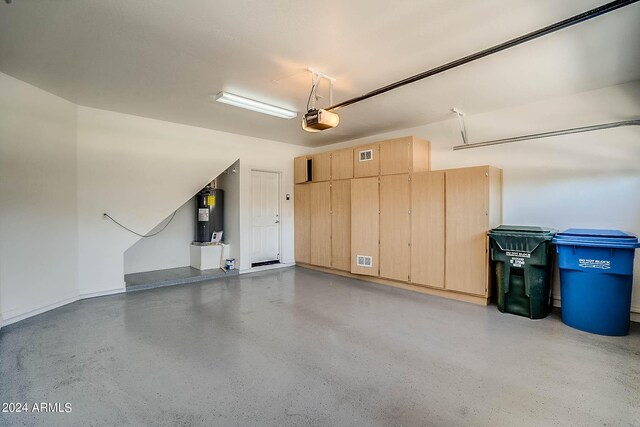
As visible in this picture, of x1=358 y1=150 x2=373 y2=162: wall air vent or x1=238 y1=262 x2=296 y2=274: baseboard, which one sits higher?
x1=358 y1=150 x2=373 y2=162: wall air vent

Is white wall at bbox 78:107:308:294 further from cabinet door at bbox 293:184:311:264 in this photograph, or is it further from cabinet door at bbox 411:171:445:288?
cabinet door at bbox 411:171:445:288

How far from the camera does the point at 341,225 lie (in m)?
6.07

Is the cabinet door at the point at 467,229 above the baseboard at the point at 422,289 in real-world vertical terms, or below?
above

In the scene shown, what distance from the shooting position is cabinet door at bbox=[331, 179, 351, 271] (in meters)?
5.95

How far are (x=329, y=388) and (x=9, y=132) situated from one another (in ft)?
15.2

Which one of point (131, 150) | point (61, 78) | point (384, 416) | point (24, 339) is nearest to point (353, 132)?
point (131, 150)

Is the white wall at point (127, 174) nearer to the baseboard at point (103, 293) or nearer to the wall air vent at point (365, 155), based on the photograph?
the baseboard at point (103, 293)

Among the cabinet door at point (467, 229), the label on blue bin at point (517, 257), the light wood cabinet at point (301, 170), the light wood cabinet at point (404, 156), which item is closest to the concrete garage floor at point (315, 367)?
the cabinet door at point (467, 229)

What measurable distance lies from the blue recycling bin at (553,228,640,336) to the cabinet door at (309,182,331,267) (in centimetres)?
390

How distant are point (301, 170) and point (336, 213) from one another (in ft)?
4.73

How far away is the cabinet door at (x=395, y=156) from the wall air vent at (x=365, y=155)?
0.25 m

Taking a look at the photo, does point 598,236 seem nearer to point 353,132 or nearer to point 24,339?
point 353,132

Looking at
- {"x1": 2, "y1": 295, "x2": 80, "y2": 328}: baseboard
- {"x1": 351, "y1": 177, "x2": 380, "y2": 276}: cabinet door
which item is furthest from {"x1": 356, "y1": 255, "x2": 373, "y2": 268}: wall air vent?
{"x1": 2, "y1": 295, "x2": 80, "y2": 328}: baseboard

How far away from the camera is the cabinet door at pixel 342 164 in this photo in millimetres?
5855
